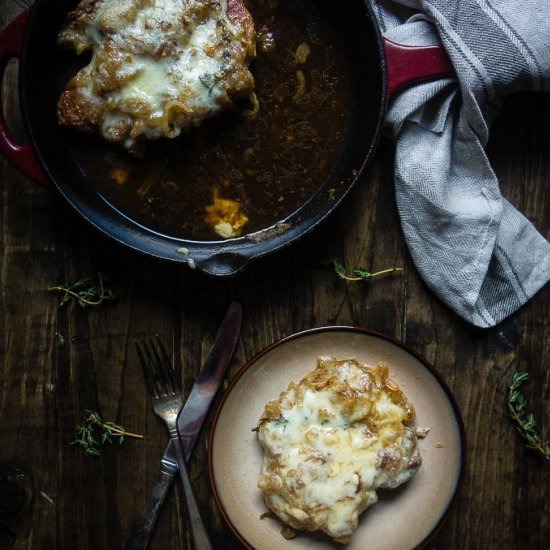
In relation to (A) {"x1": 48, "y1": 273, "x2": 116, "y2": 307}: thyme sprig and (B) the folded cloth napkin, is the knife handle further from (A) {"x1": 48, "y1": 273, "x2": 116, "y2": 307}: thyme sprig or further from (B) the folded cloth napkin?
(B) the folded cloth napkin

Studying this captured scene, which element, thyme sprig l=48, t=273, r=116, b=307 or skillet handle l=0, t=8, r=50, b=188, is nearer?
skillet handle l=0, t=8, r=50, b=188

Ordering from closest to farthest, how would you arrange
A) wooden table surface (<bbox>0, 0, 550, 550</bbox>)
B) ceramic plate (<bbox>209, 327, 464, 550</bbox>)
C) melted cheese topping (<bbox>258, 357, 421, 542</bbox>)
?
melted cheese topping (<bbox>258, 357, 421, 542</bbox>)
ceramic plate (<bbox>209, 327, 464, 550</bbox>)
wooden table surface (<bbox>0, 0, 550, 550</bbox>)

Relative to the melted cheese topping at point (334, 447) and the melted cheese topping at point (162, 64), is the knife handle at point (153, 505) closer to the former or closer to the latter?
the melted cheese topping at point (334, 447)

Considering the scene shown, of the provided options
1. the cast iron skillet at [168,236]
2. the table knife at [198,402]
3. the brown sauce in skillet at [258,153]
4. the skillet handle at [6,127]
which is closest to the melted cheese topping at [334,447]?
the table knife at [198,402]

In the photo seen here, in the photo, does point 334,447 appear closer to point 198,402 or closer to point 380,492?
point 380,492

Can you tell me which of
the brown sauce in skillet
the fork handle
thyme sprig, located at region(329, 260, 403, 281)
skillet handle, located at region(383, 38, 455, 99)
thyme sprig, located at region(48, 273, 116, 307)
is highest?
skillet handle, located at region(383, 38, 455, 99)

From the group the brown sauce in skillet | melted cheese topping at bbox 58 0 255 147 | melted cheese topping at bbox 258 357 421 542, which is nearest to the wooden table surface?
the brown sauce in skillet
